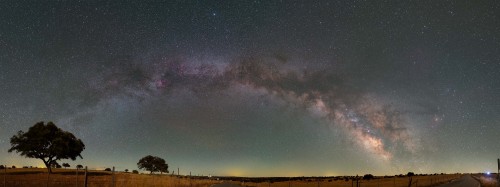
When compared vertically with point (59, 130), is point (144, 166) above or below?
below

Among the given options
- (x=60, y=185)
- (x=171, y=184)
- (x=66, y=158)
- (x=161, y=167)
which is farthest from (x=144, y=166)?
(x=60, y=185)

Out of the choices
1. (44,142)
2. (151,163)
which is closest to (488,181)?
(44,142)

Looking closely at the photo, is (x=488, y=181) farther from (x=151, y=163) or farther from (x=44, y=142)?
(x=151, y=163)

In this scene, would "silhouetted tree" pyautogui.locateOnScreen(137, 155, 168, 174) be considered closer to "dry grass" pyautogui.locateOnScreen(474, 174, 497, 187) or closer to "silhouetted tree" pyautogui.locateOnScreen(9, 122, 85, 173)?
"silhouetted tree" pyautogui.locateOnScreen(9, 122, 85, 173)

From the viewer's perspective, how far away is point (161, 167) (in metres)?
142

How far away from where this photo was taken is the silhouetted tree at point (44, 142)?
64.8m

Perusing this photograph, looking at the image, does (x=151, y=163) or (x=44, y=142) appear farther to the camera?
(x=151, y=163)

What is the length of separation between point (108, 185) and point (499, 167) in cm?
3344

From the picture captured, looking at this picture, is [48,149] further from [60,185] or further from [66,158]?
[60,185]

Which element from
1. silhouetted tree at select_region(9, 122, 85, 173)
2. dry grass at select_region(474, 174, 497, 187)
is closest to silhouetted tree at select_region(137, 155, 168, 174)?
silhouetted tree at select_region(9, 122, 85, 173)

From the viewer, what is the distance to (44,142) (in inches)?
2616

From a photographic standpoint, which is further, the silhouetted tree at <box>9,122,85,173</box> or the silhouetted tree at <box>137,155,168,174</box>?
the silhouetted tree at <box>137,155,168,174</box>

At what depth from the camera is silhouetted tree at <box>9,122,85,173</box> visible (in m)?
64.8

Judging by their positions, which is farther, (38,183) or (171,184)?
(171,184)
